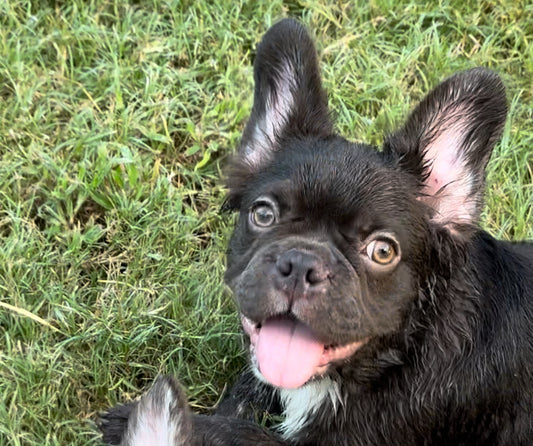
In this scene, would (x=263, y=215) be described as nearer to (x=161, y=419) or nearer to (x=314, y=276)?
(x=314, y=276)

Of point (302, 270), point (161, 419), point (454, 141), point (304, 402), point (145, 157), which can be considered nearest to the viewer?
point (161, 419)

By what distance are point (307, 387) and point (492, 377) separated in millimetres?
780

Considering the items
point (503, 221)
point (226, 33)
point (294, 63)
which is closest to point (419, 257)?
point (294, 63)

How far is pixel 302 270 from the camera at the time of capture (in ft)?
9.98

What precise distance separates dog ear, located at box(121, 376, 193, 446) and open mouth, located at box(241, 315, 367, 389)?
0.40 metres

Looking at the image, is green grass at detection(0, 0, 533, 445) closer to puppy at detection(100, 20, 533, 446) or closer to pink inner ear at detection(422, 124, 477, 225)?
puppy at detection(100, 20, 533, 446)

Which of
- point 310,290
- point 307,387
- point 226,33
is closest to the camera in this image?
point 310,290

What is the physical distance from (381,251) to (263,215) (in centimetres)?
51

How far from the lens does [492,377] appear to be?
3463 mm

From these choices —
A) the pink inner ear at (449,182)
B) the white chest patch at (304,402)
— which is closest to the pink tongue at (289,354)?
the white chest patch at (304,402)

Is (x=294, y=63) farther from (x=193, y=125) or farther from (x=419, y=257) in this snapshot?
(x=193, y=125)

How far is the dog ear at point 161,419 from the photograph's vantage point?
291cm

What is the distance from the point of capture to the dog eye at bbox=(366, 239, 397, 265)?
3244 millimetres

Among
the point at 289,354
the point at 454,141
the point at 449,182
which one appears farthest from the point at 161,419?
the point at 454,141
